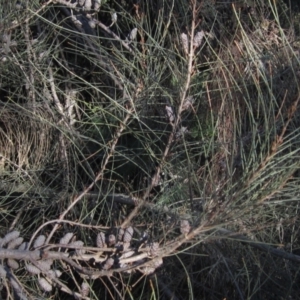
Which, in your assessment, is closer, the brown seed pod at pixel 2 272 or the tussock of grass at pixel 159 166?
the tussock of grass at pixel 159 166

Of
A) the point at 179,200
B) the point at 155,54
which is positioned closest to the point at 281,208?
the point at 179,200

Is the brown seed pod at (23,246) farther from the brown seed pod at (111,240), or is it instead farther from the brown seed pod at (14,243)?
the brown seed pod at (111,240)

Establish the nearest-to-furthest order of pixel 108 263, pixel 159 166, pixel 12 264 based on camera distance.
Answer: pixel 108 263 → pixel 12 264 → pixel 159 166

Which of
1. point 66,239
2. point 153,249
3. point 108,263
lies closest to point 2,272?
point 66,239

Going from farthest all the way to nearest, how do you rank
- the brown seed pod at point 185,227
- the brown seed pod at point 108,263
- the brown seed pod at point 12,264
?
the brown seed pod at point 12,264
the brown seed pod at point 108,263
the brown seed pod at point 185,227

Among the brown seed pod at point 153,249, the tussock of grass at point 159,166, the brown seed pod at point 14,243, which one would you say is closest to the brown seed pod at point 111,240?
the tussock of grass at point 159,166

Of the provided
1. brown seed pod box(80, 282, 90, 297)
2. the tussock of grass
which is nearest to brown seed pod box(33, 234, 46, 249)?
the tussock of grass

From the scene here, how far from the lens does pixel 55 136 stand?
2033 mm

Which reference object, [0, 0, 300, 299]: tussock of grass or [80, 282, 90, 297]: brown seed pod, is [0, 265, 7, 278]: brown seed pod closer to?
[0, 0, 300, 299]: tussock of grass

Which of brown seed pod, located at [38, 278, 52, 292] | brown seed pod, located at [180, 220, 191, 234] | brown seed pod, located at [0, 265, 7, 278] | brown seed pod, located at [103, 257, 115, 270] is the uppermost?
brown seed pod, located at [180, 220, 191, 234]

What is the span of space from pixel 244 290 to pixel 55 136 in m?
0.73

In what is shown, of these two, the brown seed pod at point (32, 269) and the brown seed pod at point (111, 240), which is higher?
the brown seed pod at point (111, 240)

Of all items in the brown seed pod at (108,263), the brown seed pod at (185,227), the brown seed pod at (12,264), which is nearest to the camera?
the brown seed pod at (185,227)

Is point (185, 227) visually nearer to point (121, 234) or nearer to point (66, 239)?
point (121, 234)
